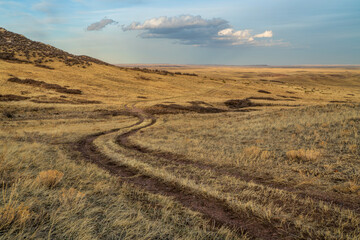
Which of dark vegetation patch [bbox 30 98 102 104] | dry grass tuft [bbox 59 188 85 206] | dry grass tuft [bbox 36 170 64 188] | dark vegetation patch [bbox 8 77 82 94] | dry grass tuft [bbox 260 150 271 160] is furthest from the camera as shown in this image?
dark vegetation patch [bbox 8 77 82 94]

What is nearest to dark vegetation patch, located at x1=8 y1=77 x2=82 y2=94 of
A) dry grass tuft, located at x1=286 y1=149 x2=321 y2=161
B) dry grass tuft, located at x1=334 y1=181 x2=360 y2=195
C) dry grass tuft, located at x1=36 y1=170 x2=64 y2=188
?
dry grass tuft, located at x1=36 y1=170 x2=64 y2=188

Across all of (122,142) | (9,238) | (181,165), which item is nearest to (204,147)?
(181,165)

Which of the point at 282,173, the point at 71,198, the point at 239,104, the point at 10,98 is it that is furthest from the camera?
the point at 239,104

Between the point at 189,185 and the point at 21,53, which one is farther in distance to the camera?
the point at 21,53

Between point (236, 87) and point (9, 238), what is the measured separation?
66.8m

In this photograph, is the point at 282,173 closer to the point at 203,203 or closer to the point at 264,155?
the point at 264,155

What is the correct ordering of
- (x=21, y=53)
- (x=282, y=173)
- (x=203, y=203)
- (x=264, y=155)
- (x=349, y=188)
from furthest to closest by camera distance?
(x=21, y=53) < (x=264, y=155) < (x=282, y=173) < (x=349, y=188) < (x=203, y=203)

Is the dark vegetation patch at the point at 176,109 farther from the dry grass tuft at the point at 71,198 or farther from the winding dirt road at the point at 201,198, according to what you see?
the dry grass tuft at the point at 71,198

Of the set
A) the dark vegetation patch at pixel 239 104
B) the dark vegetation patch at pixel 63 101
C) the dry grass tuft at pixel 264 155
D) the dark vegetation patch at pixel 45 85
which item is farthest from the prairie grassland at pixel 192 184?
the dark vegetation patch at pixel 45 85

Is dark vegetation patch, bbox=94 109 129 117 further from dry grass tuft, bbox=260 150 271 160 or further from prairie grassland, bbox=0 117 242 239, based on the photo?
dry grass tuft, bbox=260 150 271 160

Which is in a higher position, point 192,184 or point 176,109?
point 192,184

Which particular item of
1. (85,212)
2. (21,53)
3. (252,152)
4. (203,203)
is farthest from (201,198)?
(21,53)

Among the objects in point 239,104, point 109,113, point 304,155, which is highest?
point 304,155

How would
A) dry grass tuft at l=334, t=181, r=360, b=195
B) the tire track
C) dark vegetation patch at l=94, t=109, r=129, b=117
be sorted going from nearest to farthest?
the tire track
dry grass tuft at l=334, t=181, r=360, b=195
dark vegetation patch at l=94, t=109, r=129, b=117
